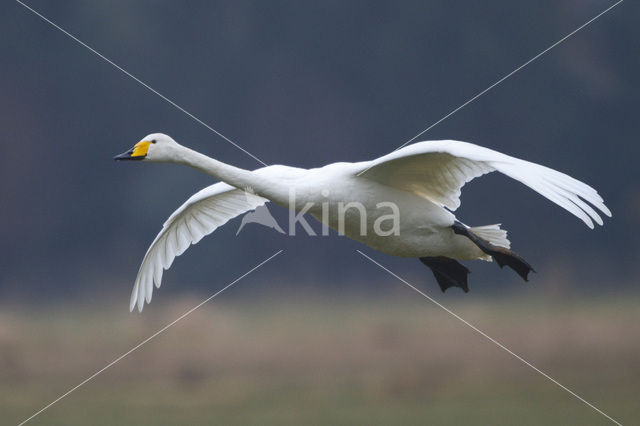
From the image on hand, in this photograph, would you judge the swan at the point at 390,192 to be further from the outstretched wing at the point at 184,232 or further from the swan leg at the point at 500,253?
the outstretched wing at the point at 184,232

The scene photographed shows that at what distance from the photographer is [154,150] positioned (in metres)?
6.19

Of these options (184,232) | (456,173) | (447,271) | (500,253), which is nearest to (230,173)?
(456,173)

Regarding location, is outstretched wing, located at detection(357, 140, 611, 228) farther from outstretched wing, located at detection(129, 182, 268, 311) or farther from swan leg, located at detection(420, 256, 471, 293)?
outstretched wing, located at detection(129, 182, 268, 311)

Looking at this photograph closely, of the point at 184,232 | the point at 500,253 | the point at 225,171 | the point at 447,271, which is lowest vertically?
the point at 447,271

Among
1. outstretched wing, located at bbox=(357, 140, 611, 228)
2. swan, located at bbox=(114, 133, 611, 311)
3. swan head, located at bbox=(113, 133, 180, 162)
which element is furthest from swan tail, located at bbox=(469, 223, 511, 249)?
swan head, located at bbox=(113, 133, 180, 162)

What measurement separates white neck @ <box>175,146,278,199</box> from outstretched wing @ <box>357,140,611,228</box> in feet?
2.02

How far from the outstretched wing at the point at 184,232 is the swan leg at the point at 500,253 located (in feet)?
5.86

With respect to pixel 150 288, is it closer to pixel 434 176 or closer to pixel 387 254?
pixel 387 254

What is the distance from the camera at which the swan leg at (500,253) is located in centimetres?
648

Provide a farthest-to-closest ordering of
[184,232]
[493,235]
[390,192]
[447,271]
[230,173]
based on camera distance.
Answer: [184,232]
[447,271]
[493,235]
[390,192]
[230,173]

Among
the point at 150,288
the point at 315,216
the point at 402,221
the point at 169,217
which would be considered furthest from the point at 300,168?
the point at 150,288

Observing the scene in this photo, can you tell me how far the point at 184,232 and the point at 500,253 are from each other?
2612mm

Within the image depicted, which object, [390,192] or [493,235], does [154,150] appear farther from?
[493,235]

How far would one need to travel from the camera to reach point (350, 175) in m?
6.16
